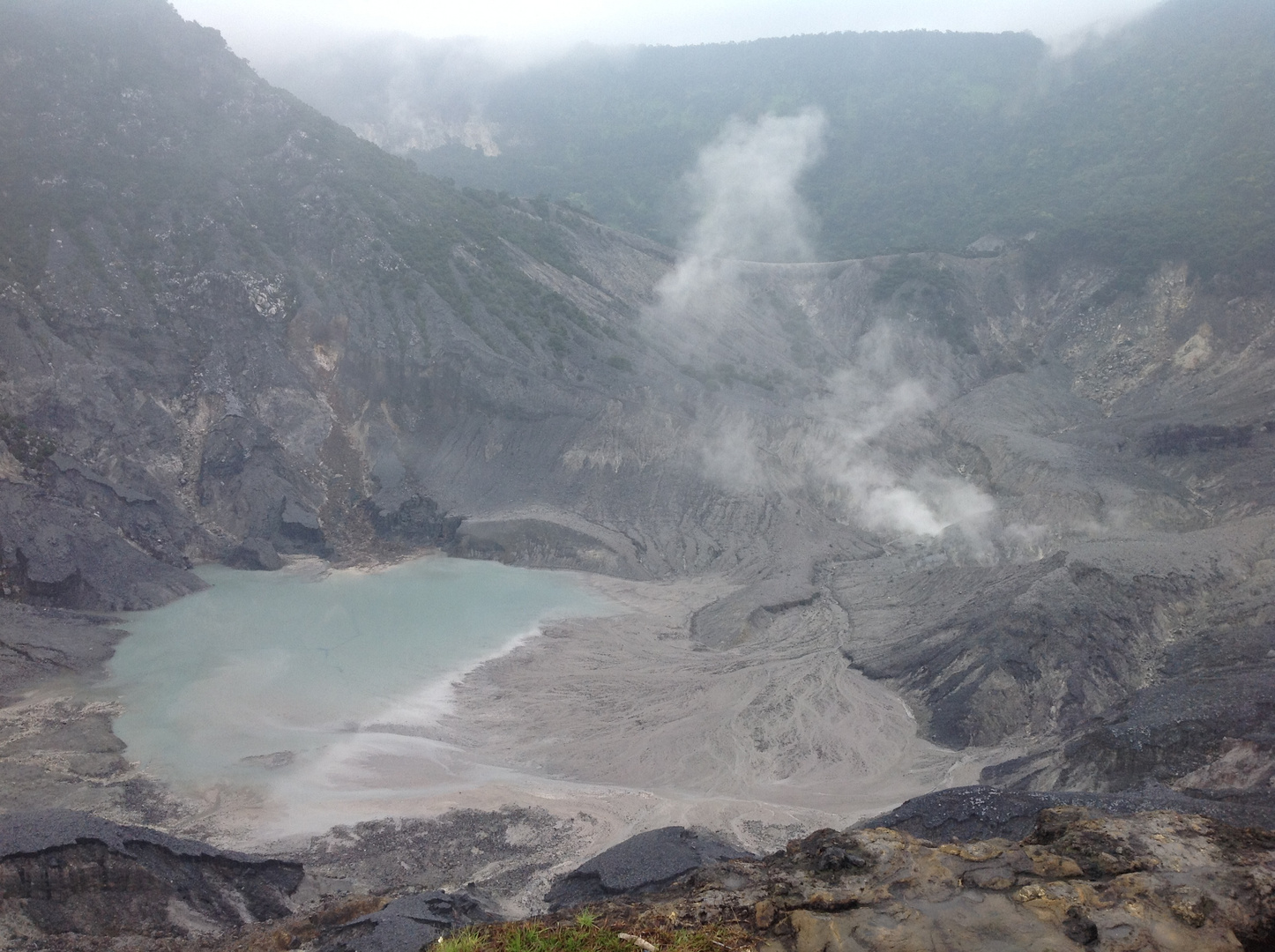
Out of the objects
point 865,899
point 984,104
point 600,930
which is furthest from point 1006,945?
point 984,104

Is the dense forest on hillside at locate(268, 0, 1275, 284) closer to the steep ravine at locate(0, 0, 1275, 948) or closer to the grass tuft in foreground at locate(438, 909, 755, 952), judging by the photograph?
the steep ravine at locate(0, 0, 1275, 948)

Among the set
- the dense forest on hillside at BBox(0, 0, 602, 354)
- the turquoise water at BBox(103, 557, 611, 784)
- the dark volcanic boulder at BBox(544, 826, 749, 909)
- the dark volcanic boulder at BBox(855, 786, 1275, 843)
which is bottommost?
the dark volcanic boulder at BBox(544, 826, 749, 909)

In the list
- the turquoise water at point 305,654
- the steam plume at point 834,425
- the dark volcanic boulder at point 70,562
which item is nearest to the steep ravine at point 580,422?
the dark volcanic boulder at point 70,562

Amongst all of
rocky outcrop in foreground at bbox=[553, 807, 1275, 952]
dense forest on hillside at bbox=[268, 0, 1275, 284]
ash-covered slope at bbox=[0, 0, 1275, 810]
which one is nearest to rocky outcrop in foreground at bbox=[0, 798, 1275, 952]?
rocky outcrop in foreground at bbox=[553, 807, 1275, 952]

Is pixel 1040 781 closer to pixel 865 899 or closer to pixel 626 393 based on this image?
pixel 865 899

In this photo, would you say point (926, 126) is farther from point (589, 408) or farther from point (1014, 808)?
point (1014, 808)

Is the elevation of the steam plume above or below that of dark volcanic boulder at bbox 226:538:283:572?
above
